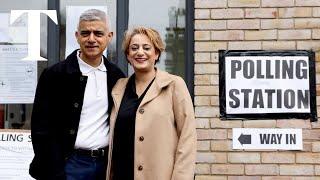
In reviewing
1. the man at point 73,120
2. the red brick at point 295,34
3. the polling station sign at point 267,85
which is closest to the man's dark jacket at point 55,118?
the man at point 73,120

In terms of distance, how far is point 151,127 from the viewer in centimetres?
298

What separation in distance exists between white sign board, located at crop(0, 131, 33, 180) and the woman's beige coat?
172 cm

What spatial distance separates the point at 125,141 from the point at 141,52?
475 millimetres

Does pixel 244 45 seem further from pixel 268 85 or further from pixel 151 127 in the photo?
pixel 151 127

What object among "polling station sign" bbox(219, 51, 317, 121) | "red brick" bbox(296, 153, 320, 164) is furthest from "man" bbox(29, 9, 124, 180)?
"red brick" bbox(296, 153, 320, 164)

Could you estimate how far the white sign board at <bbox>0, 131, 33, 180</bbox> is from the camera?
4555 mm

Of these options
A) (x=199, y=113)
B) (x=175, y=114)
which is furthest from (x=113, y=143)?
(x=199, y=113)

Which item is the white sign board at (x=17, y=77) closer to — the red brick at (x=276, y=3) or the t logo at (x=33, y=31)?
the t logo at (x=33, y=31)

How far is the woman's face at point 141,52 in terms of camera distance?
3.06m

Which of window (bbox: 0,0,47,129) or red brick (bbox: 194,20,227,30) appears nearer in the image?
red brick (bbox: 194,20,227,30)

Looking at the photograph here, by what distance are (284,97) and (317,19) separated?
0.62m

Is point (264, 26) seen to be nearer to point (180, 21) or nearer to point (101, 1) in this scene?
point (180, 21)

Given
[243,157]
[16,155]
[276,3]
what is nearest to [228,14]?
[276,3]

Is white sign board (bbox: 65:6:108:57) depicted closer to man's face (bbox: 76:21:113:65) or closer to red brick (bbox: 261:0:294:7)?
red brick (bbox: 261:0:294:7)
